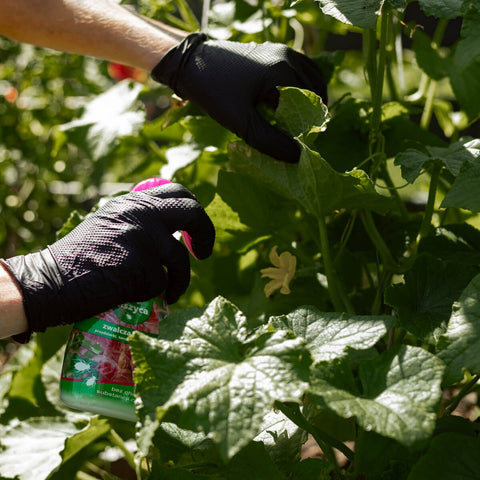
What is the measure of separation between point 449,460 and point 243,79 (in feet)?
2.27

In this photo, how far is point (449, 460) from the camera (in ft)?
2.42

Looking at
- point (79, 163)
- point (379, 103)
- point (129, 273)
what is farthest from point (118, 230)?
point (79, 163)

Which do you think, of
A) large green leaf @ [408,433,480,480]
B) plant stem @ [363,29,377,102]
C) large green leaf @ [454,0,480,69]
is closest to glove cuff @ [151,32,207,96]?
plant stem @ [363,29,377,102]

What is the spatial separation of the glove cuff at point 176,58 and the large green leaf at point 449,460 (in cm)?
79

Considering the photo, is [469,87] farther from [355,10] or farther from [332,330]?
[332,330]

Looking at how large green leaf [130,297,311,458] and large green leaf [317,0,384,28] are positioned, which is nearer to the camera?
large green leaf [130,297,311,458]

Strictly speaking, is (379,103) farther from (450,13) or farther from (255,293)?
(255,293)

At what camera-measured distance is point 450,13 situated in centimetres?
81

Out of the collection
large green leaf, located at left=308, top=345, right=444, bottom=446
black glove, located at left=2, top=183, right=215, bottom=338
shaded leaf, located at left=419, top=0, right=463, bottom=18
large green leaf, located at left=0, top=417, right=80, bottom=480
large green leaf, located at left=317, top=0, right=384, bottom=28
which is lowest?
large green leaf, located at left=0, top=417, right=80, bottom=480

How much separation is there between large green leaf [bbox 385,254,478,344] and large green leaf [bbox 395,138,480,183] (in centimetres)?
15

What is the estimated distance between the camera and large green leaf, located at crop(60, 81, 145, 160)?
1.38 metres

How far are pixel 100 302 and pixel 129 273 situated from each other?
61mm

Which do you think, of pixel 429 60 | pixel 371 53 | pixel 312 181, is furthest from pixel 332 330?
pixel 429 60

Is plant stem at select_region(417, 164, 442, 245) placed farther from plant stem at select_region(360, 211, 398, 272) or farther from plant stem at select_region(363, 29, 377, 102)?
plant stem at select_region(363, 29, 377, 102)
